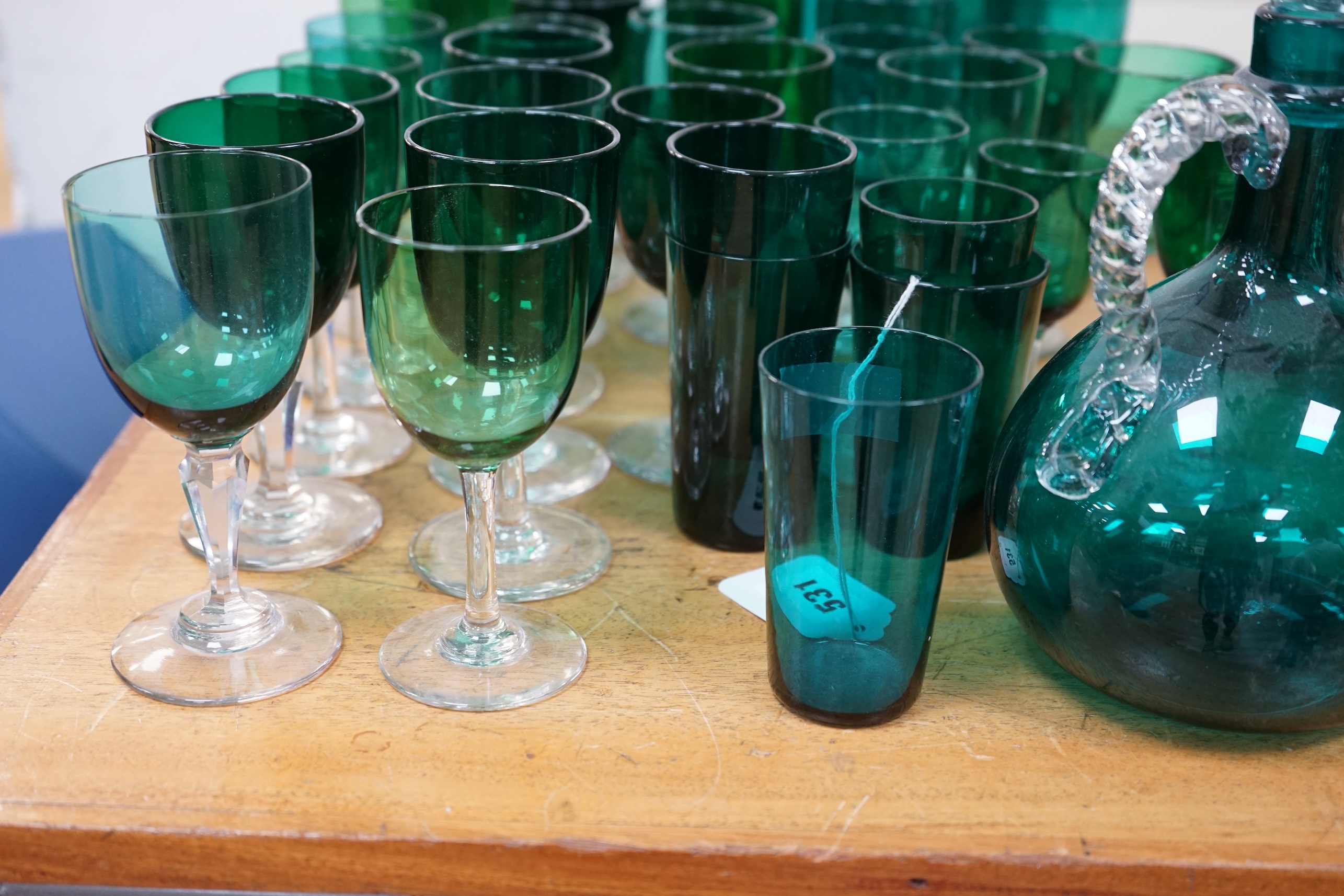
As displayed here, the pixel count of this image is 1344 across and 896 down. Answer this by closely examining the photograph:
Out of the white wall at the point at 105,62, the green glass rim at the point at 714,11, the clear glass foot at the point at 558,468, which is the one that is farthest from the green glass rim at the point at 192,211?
the white wall at the point at 105,62

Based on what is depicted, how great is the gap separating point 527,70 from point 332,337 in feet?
0.70

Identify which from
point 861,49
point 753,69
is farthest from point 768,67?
point 861,49

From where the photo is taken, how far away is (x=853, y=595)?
21.4 inches

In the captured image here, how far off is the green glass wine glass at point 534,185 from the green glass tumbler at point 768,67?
0.18 metres

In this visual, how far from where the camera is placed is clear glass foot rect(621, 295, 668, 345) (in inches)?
A: 38.8

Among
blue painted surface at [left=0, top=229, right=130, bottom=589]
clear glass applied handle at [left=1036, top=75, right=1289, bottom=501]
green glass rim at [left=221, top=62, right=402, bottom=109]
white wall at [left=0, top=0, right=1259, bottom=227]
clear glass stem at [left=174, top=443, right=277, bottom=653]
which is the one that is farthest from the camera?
white wall at [left=0, top=0, right=1259, bottom=227]

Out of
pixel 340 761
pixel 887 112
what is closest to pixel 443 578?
pixel 340 761

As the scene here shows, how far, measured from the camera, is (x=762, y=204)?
24.4 inches

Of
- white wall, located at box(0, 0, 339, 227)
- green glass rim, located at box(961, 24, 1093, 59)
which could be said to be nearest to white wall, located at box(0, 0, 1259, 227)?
white wall, located at box(0, 0, 339, 227)

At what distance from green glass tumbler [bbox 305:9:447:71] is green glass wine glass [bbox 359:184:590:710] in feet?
1.28

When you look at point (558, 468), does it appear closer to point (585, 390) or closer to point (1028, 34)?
point (585, 390)

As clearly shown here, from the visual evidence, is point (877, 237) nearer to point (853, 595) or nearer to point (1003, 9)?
point (853, 595)

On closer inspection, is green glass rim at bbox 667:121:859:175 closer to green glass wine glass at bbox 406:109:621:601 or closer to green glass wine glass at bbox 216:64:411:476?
green glass wine glass at bbox 406:109:621:601

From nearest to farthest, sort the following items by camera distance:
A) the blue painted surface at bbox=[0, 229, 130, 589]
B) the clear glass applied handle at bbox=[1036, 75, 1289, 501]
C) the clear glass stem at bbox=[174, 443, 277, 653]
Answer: the clear glass applied handle at bbox=[1036, 75, 1289, 501] → the clear glass stem at bbox=[174, 443, 277, 653] → the blue painted surface at bbox=[0, 229, 130, 589]
